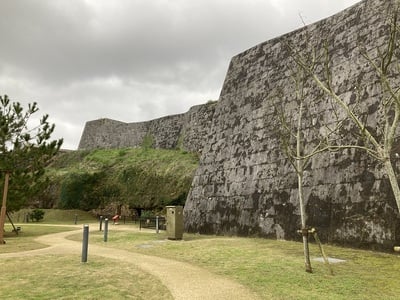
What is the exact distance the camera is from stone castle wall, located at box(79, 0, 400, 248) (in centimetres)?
948

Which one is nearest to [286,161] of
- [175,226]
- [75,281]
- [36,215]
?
[175,226]

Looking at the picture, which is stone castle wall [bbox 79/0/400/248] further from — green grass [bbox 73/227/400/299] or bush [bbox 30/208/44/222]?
bush [bbox 30/208/44/222]

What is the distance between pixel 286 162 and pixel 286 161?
0.13 feet

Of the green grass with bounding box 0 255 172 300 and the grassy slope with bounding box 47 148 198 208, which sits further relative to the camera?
the grassy slope with bounding box 47 148 198 208

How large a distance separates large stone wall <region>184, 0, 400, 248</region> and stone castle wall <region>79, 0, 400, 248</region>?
0.10ft

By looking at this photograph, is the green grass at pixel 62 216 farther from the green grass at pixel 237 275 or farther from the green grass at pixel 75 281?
the green grass at pixel 75 281

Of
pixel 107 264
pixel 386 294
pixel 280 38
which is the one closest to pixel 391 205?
pixel 386 294

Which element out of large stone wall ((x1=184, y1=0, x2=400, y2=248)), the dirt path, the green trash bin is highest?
large stone wall ((x1=184, y1=0, x2=400, y2=248))

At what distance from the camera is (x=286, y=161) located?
12.4 metres

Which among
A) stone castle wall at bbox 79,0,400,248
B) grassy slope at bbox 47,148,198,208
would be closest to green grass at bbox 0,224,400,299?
stone castle wall at bbox 79,0,400,248

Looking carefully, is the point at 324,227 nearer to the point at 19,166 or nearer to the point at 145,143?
the point at 19,166

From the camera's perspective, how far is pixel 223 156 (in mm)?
15617

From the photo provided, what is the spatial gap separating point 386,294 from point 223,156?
10.8 metres

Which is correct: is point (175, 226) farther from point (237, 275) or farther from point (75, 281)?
point (75, 281)
